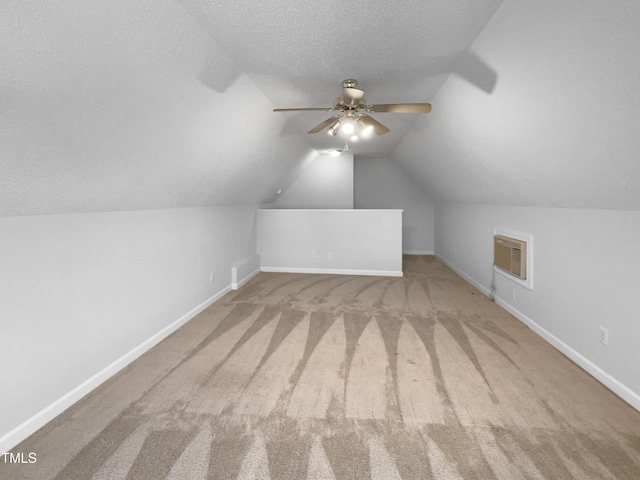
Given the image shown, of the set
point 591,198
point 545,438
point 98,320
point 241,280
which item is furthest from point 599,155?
point 241,280

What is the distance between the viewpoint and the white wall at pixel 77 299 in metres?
1.73

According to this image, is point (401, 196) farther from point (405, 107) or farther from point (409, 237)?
point (405, 107)

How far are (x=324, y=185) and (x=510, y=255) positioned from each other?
424cm

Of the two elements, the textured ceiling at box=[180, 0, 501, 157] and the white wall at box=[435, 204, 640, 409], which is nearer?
the textured ceiling at box=[180, 0, 501, 157]

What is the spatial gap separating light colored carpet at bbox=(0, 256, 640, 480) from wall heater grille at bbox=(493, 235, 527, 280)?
62 cm

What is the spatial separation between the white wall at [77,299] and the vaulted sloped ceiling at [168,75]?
0.18 metres

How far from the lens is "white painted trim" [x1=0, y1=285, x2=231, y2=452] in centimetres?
171

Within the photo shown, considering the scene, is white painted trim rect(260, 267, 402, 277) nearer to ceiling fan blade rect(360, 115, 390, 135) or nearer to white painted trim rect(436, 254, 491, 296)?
white painted trim rect(436, 254, 491, 296)

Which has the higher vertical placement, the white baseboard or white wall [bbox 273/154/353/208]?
white wall [bbox 273/154/353/208]

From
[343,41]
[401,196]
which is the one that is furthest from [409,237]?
[343,41]

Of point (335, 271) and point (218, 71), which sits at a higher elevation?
point (218, 71)

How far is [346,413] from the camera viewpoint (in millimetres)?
1965

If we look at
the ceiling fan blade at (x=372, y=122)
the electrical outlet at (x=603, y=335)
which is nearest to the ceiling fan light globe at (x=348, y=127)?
the ceiling fan blade at (x=372, y=122)

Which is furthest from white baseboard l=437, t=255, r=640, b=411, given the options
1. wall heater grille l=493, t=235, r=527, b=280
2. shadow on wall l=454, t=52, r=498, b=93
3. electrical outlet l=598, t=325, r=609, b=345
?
shadow on wall l=454, t=52, r=498, b=93
